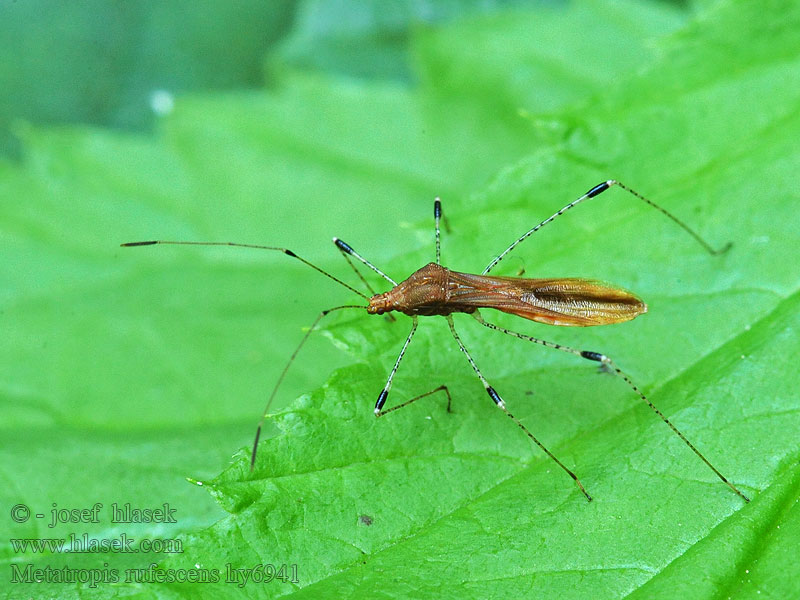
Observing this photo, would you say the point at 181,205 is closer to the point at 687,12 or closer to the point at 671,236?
the point at 671,236

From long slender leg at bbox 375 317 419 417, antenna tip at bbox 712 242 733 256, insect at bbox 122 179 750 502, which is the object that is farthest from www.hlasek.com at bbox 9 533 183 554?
antenna tip at bbox 712 242 733 256

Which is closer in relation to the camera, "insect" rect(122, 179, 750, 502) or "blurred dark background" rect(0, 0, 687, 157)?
"insect" rect(122, 179, 750, 502)

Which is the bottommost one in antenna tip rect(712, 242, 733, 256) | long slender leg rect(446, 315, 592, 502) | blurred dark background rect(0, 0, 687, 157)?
long slender leg rect(446, 315, 592, 502)

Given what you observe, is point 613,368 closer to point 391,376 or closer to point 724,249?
point 724,249

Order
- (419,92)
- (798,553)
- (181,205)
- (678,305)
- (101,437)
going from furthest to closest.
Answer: (419,92), (181,205), (101,437), (678,305), (798,553)

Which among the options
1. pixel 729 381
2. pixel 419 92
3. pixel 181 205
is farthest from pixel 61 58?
pixel 729 381

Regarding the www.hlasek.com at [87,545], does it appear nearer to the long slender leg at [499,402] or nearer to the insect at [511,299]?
the insect at [511,299]

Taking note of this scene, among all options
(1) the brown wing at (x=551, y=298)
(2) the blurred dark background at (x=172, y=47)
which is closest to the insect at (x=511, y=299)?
(1) the brown wing at (x=551, y=298)

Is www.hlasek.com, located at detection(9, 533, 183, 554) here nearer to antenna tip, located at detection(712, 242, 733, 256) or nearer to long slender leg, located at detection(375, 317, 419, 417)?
long slender leg, located at detection(375, 317, 419, 417)
